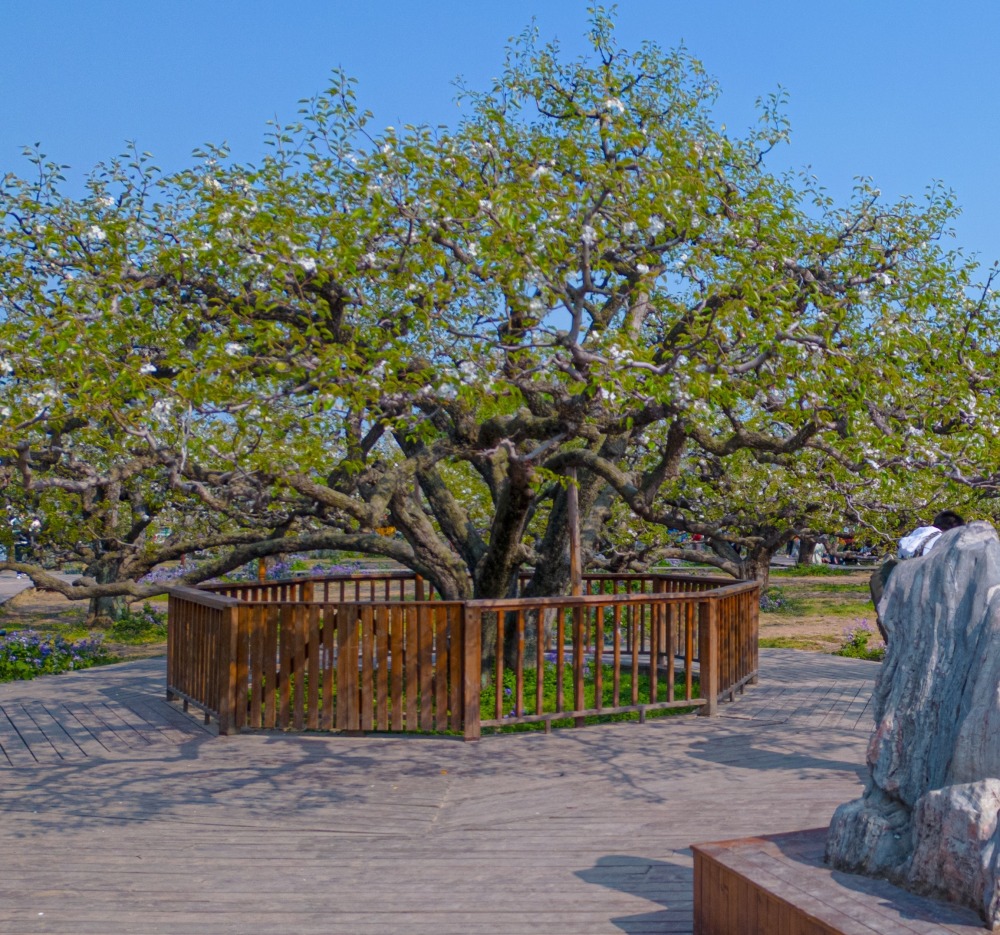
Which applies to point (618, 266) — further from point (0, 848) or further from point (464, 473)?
point (464, 473)

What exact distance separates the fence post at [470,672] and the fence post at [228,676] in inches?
81.1

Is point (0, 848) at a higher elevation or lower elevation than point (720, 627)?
lower

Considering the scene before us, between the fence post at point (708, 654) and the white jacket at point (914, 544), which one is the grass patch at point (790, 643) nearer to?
the fence post at point (708, 654)

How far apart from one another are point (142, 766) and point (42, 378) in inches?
132

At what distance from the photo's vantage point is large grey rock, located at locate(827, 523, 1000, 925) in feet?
12.6

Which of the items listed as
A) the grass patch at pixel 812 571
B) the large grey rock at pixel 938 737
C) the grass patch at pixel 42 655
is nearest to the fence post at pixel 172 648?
the grass patch at pixel 42 655

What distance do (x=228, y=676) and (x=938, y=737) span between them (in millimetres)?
6517

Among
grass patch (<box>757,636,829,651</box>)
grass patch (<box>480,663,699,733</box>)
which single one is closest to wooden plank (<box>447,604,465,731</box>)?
grass patch (<box>480,663,699,733</box>)

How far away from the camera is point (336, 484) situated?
35.9 feet

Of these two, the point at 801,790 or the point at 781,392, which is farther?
the point at 781,392

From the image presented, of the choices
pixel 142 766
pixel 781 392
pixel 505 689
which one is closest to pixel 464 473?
pixel 505 689

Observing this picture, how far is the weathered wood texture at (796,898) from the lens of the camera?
12.2 feet

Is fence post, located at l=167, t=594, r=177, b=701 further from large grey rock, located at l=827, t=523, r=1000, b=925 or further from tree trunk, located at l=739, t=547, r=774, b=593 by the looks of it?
tree trunk, located at l=739, t=547, r=774, b=593

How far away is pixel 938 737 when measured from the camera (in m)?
4.27
